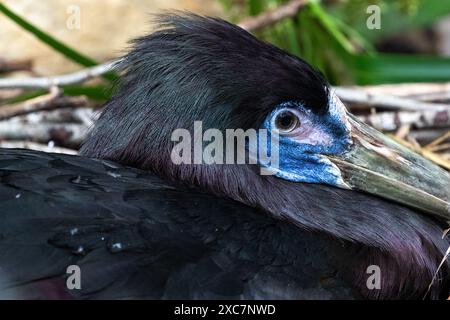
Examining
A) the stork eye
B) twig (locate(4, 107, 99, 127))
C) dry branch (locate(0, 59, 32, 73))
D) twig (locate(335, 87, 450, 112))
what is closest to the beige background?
dry branch (locate(0, 59, 32, 73))

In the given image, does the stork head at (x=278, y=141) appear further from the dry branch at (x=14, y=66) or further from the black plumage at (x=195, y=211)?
the dry branch at (x=14, y=66)

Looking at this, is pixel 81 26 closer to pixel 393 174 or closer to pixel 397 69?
pixel 397 69

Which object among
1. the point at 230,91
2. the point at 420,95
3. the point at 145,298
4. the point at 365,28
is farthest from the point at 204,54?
the point at 365,28

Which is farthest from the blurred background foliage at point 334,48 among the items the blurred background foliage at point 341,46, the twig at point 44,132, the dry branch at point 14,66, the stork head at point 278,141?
the stork head at point 278,141

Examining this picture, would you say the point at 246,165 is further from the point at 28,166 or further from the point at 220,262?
the point at 28,166

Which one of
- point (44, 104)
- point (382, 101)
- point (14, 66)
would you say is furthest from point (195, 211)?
point (14, 66)

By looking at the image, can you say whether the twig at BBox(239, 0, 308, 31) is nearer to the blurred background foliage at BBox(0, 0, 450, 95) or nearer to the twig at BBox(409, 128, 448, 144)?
the blurred background foliage at BBox(0, 0, 450, 95)
